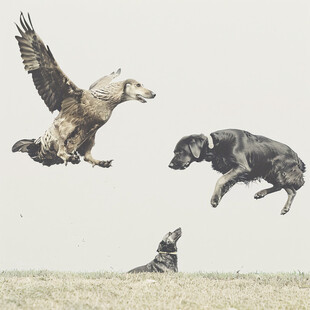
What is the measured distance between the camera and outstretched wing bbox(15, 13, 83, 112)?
964 cm

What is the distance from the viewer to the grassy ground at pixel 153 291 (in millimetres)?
7426

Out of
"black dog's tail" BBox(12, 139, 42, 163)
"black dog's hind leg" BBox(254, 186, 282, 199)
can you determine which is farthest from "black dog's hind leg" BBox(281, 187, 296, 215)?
"black dog's tail" BBox(12, 139, 42, 163)

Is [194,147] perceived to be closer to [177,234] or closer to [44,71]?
[177,234]

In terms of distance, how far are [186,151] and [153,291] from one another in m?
2.45

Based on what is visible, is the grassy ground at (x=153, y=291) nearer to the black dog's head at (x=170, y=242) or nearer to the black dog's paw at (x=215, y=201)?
the black dog's head at (x=170, y=242)

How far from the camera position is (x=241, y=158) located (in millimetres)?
9922

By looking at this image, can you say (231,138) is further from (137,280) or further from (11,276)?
(11,276)

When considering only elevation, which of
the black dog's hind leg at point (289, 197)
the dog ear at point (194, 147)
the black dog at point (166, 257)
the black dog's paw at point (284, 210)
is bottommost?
the black dog at point (166, 257)

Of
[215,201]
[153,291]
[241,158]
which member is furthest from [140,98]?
[153,291]

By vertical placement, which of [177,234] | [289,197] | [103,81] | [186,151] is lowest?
[177,234]

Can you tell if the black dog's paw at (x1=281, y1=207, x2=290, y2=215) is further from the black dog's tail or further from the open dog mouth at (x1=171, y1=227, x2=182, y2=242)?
the black dog's tail

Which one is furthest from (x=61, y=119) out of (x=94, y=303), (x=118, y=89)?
(x=94, y=303)

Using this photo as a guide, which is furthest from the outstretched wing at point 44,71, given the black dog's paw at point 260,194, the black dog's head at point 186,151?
the black dog's paw at point 260,194

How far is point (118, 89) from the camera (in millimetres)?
10172
